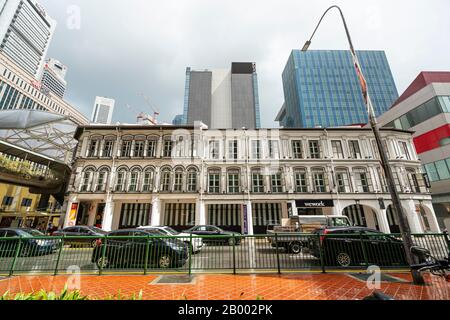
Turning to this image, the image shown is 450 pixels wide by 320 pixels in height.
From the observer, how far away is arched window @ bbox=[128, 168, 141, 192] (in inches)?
862

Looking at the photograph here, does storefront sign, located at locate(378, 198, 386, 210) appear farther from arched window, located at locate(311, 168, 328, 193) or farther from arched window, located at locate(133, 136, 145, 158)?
arched window, located at locate(133, 136, 145, 158)

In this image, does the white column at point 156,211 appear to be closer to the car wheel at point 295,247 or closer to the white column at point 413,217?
the car wheel at point 295,247

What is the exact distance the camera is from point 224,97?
89.6 metres

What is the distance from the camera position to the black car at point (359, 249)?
7.23m

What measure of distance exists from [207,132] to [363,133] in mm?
18887

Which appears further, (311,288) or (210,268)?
(210,268)

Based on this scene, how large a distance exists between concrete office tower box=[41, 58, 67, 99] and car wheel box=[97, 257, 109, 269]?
6541 inches

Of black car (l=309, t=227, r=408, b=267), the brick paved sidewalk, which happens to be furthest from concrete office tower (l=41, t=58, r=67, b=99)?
black car (l=309, t=227, r=408, b=267)

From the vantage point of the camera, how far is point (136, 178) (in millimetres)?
22312

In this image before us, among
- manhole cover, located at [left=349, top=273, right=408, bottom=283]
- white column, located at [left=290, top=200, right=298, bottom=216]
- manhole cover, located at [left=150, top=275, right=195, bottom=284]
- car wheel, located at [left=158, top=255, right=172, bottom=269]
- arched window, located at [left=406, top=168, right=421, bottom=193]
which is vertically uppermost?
arched window, located at [left=406, top=168, right=421, bottom=193]

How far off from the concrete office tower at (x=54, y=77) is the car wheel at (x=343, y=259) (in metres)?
172

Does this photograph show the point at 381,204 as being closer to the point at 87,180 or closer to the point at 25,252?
the point at 25,252
